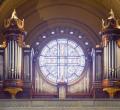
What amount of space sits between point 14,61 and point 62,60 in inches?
89.2

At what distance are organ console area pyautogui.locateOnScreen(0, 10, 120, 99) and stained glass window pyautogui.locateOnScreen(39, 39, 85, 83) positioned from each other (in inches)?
15.0

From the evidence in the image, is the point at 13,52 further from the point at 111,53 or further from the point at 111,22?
the point at 111,22

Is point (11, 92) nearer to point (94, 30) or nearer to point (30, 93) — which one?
point (30, 93)

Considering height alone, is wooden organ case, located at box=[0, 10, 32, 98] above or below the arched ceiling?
below

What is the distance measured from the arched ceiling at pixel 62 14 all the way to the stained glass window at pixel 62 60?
2.03 feet

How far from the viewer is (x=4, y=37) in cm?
2494

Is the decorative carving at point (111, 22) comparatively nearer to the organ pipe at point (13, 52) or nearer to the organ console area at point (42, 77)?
the organ console area at point (42, 77)

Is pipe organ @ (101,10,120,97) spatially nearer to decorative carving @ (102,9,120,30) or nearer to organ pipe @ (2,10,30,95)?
decorative carving @ (102,9,120,30)

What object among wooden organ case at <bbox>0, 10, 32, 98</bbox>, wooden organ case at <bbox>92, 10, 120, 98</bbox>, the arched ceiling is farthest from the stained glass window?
wooden organ case at <bbox>0, 10, 32, 98</bbox>

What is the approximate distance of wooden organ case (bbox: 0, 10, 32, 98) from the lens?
78.3 feet

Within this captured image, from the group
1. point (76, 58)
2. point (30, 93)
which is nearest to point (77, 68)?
point (76, 58)

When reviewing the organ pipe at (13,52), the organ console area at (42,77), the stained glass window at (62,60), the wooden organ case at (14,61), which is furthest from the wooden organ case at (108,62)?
the organ pipe at (13,52)

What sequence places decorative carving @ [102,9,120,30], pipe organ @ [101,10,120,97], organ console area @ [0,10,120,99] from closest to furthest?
pipe organ @ [101,10,120,97] < organ console area @ [0,10,120,99] < decorative carving @ [102,9,120,30]

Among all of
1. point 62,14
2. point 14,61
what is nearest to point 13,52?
point 14,61
